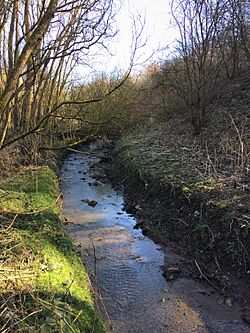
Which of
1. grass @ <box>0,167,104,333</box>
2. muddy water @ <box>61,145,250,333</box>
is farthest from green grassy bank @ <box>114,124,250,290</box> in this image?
grass @ <box>0,167,104,333</box>

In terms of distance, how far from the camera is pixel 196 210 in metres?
7.21

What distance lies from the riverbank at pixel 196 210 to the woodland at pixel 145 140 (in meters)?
0.03

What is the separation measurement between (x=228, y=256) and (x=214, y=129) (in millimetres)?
6819

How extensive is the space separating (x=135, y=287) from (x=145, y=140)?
999 centimetres

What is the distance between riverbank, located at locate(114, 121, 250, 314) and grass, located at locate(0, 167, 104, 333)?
A: 236 cm

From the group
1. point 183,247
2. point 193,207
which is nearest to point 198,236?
point 183,247

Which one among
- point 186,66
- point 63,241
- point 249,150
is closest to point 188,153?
point 249,150

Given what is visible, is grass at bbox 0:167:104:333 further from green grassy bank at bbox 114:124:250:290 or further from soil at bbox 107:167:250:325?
green grassy bank at bbox 114:124:250:290

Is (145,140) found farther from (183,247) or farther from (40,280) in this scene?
(40,280)

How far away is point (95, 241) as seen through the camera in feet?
24.4

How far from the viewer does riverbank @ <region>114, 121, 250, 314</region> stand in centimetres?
579

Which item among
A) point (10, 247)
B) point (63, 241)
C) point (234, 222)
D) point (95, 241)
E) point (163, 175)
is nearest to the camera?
point (10, 247)

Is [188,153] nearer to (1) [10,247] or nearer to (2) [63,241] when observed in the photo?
(2) [63,241]

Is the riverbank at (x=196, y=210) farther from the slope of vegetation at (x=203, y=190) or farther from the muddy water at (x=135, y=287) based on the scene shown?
the muddy water at (x=135, y=287)
